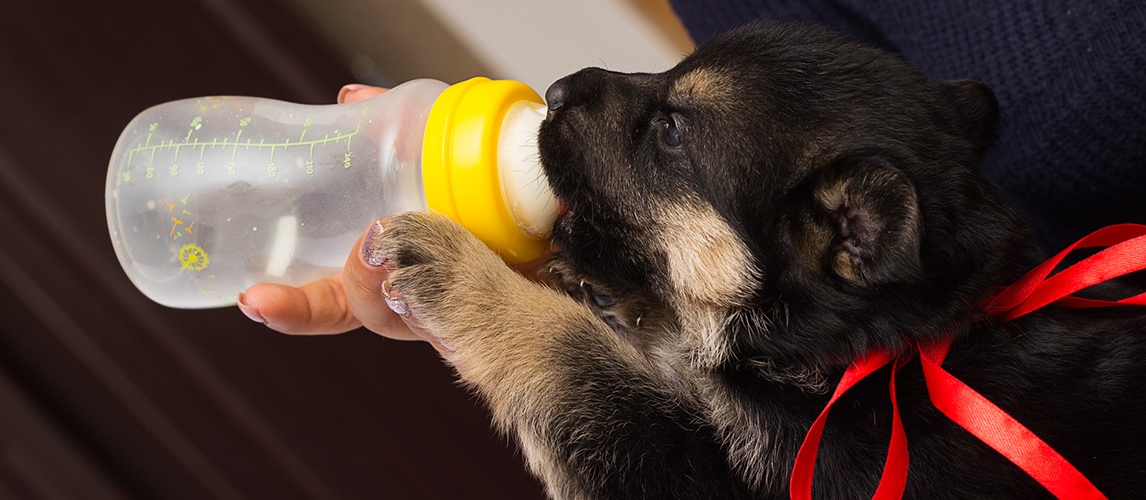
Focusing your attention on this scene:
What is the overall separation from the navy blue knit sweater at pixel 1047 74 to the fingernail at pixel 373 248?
154 cm

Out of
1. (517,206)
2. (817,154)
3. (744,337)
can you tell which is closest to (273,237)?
(517,206)

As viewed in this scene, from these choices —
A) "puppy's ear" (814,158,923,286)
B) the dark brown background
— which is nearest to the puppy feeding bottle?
"puppy's ear" (814,158,923,286)

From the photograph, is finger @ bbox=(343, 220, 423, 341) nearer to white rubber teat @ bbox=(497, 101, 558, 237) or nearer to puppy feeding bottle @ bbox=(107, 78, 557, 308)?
puppy feeding bottle @ bbox=(107, 78, 557, 308)

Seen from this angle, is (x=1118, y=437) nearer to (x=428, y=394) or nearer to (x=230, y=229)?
(x=230, y=229)

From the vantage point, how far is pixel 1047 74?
88.9 inches

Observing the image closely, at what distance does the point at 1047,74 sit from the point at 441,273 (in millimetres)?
1989

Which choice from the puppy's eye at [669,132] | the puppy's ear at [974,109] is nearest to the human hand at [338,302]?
the puppy's eye at [669,132]

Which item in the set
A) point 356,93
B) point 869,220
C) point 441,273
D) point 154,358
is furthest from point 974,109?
point 154,358

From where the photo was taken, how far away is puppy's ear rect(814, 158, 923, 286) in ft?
4.45

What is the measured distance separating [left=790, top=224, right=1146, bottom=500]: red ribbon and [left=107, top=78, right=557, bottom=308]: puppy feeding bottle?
0.86m

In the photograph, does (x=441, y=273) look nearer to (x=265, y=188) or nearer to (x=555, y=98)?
(x=555, y=98)

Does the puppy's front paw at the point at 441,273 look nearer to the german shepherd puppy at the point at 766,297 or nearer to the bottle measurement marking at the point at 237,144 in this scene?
the german shepherd puppy at the point at 766,297

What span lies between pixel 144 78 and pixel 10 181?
0.76 meters

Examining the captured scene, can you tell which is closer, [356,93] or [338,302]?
[338,302]
